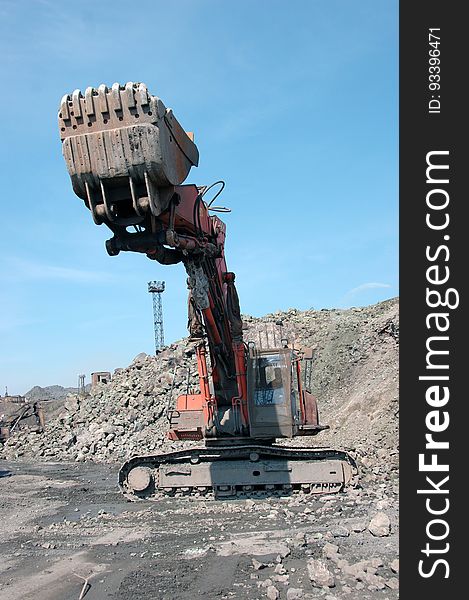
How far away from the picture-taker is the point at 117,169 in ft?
23.4

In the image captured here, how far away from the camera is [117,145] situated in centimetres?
706

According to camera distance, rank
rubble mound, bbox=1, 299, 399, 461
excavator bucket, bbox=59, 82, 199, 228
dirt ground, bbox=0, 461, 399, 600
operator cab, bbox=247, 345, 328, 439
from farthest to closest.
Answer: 1. rubble mound, bbox=1, 299, 399, 461
2. operator cab, bbox=247, 345, 328, 439
3. excavator bucket, bbox=59, 82, 199, 228
4. dirt ground, bbox=0, 461, 399, 600

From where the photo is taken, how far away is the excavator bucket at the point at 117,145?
700 centimetres

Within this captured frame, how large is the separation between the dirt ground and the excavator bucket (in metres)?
4.16

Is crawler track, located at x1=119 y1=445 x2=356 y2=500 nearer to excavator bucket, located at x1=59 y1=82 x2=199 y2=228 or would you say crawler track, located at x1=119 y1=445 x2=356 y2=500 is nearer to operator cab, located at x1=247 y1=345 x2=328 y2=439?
operator cab, located at x1=247 y1=345 x2=328 y2=439

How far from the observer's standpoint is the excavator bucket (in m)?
7.00

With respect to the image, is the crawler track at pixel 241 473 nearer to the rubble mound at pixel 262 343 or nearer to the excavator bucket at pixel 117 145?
the rubble mound at pixel 262 343

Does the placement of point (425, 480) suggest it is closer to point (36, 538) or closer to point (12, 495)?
point (36, 538)

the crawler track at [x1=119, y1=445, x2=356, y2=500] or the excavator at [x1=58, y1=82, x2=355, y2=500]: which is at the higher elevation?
the excavator at [x1=58, y1=82, x2=355, y2=500]

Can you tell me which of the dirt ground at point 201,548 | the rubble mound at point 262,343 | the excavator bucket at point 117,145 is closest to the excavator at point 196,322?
the excavator bucket at point 117,145

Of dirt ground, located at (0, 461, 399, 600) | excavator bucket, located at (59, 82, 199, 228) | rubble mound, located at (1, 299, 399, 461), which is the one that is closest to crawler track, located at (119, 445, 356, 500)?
dirt ground, located at (0, 461, 399, 600)

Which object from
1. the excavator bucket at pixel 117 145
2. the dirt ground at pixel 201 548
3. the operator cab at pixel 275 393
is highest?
the excavator bucket at pixel 117 145

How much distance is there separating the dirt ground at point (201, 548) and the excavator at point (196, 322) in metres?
0.58

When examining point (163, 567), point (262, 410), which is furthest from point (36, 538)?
point (262, 410)
